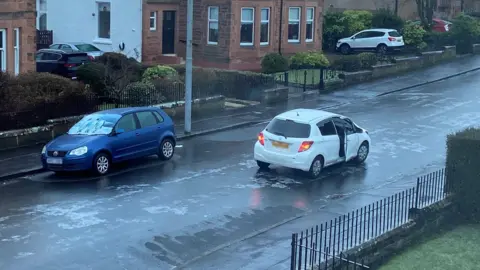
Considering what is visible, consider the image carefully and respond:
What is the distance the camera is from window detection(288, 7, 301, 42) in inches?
1660

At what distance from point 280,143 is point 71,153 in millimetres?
5054

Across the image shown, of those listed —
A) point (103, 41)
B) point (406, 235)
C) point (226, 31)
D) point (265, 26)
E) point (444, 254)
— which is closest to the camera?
point (444, 254)

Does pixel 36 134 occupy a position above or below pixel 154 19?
Result: below

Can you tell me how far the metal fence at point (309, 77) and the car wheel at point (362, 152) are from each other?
12.9m

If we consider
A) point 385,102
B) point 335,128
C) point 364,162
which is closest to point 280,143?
point 335,128

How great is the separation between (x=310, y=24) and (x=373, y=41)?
484cm

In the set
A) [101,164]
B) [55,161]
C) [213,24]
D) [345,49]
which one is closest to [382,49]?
[345,49]

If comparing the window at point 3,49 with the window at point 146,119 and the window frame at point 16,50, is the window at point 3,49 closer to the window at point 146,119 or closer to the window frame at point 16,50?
the window frame at point 16,50

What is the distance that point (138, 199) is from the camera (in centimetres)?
1769

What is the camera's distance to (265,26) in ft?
134

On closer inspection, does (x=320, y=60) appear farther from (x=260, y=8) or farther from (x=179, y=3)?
(x=179, y=3)

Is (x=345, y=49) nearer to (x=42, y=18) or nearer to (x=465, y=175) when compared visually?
(x=42, y=18)

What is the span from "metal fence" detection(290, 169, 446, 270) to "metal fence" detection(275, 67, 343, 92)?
1805cm

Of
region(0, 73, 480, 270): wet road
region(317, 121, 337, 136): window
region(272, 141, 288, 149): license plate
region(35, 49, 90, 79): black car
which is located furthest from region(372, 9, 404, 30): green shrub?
region(272, 141, 288, 149): license plate
